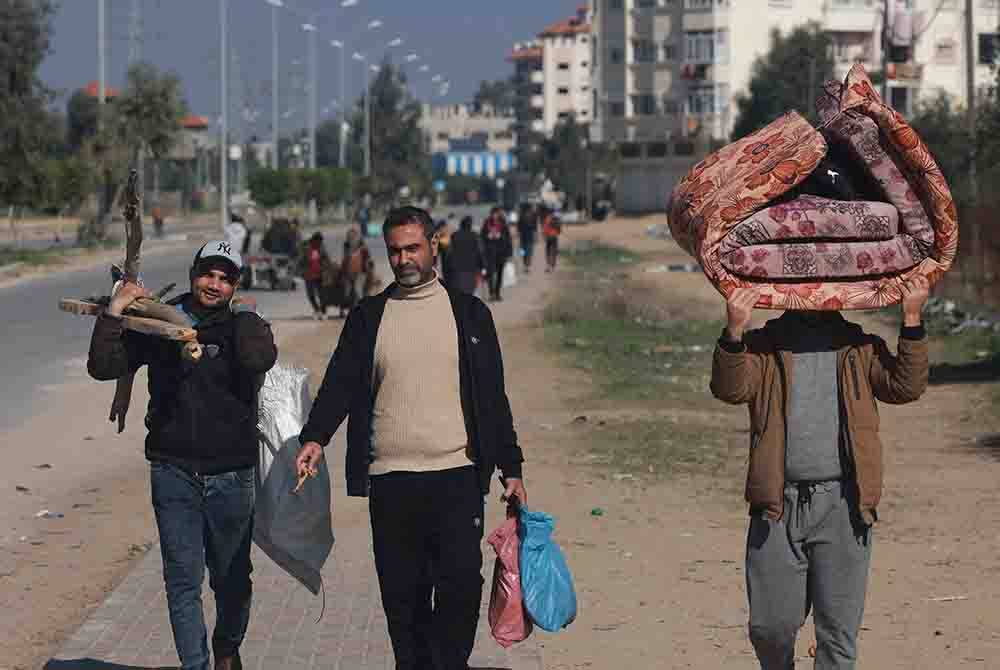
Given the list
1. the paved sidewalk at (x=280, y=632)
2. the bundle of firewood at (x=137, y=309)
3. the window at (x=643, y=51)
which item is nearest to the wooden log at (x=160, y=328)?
the bundle of firewood at (x=137, y=309)

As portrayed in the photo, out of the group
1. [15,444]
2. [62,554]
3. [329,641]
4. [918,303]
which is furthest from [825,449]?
[15,444]

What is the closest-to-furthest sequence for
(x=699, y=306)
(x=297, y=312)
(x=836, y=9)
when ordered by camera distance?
(x=297, y=312), (x=699, y=306), (x=836, y=9)

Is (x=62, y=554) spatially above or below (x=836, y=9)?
below

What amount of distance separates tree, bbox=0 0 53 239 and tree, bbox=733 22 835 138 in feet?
157

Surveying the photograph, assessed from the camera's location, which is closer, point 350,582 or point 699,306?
point 350,582

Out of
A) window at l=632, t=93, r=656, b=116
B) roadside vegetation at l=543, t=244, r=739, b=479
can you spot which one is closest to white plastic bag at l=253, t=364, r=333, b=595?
roadside vegetation at l=543, t=244, r=739, b=479

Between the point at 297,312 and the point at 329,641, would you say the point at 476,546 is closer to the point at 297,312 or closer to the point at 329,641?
the point at 329,641

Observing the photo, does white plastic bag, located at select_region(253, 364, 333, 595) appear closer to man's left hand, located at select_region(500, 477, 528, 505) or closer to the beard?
man's left hand, located at select_region(500, 477, 528, 505)

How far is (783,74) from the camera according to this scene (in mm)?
100438

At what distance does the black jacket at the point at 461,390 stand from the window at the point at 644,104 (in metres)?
112

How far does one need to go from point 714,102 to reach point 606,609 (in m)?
105

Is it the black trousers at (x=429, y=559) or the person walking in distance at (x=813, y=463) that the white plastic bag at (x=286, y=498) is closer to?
the black trousers at (x=429, y=559)

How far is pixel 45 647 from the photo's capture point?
845 centimetres

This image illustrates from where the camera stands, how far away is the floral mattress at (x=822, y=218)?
602 cm
